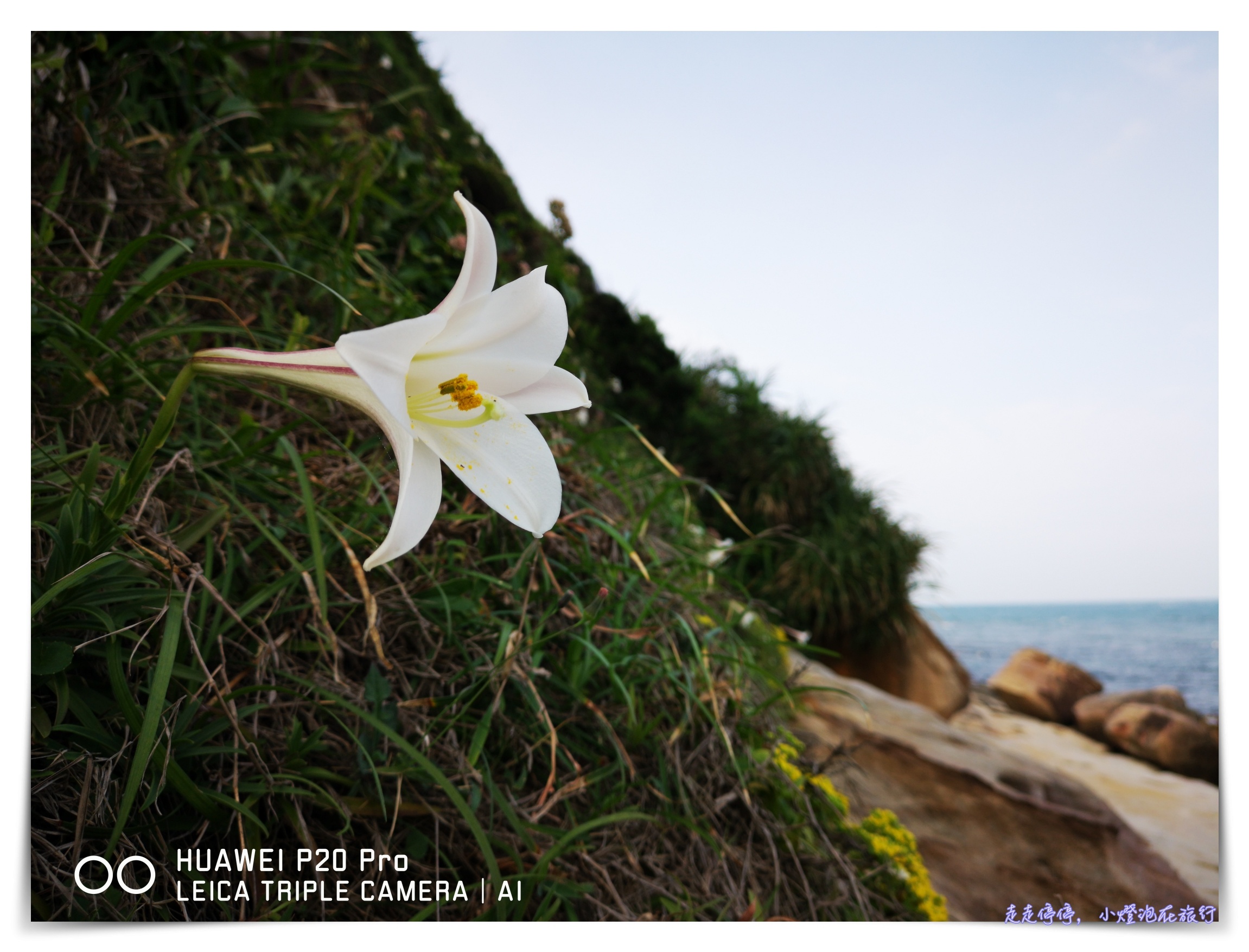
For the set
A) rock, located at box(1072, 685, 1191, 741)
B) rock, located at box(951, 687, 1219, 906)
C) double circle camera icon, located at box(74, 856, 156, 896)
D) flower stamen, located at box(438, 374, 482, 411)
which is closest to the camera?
flower stamen, located at box(438, 374, 482, 411)

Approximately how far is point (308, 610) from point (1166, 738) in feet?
10.4

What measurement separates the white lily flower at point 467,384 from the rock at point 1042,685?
4292 mm

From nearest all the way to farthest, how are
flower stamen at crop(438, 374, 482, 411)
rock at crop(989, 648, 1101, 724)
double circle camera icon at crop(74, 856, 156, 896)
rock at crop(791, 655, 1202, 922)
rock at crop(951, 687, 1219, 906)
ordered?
flower stamen at crop(438, 374, 482, 411)
double circle camera icon at crop(74, 856, 156, 896)
rock at crop(791, 655, 1202, 922)
rock at crop(951, 687, 1219, 906)
rock at crop(989, 648, 1101, 724)

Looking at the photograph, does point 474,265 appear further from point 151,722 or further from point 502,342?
point 151,722

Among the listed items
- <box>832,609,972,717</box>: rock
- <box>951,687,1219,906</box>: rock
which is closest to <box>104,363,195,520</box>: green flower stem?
<box>951,687,1219,906</box>: rock

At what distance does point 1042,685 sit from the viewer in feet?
14.1

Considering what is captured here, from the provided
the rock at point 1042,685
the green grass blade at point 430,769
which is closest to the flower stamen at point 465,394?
the green grass blade at point 430,769

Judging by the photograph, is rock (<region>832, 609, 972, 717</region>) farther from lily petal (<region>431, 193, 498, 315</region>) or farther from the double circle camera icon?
lily petal (<region>431, 193, 498, 315</region>)

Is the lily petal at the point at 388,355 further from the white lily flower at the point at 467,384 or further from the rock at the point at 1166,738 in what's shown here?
the rock at the point at 1166,738

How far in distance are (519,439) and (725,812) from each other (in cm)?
92

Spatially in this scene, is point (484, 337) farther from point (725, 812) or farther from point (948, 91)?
point (948, 91)

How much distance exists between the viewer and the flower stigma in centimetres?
61

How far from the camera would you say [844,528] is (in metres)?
3.77

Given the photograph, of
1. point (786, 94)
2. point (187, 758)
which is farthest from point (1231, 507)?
point (187, 758)
